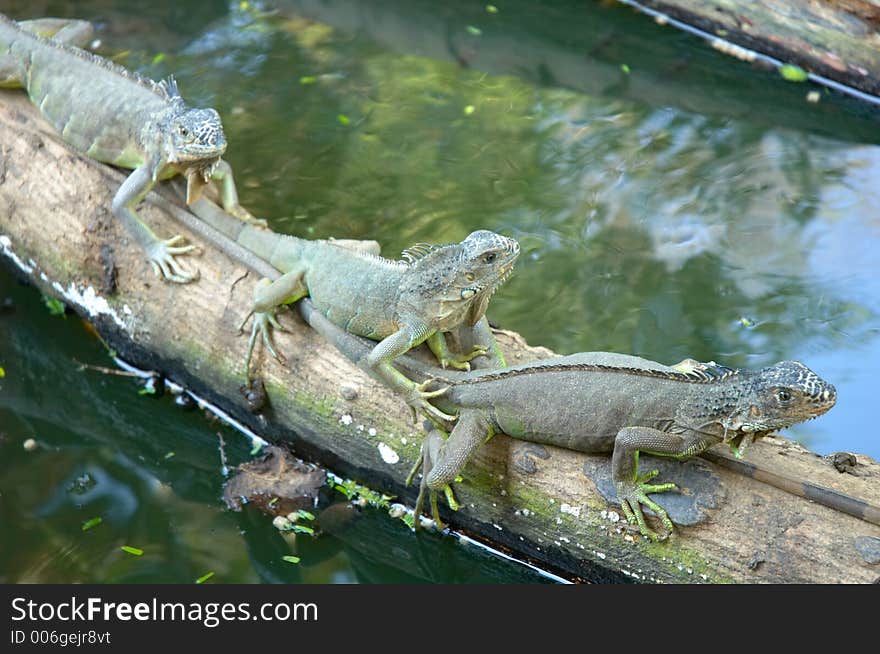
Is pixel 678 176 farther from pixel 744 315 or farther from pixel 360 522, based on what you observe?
pixel 360 522

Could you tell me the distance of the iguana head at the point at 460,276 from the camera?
14.2ft

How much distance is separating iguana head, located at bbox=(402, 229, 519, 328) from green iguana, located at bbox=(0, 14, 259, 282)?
4.58 ft

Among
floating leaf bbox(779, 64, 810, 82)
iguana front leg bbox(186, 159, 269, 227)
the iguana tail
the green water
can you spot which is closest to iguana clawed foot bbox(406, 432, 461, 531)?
the green water

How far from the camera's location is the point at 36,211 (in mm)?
5715

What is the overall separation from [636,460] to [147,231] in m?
2.92

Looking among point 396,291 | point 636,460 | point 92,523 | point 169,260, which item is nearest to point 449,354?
point 396,291

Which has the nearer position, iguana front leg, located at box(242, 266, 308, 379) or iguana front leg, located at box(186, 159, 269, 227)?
iguana front leg, located at box(242, 266, 308, 379)

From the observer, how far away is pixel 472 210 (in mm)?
7000

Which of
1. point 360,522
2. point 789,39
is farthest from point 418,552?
point 789,39

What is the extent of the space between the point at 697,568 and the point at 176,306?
298 centimetres

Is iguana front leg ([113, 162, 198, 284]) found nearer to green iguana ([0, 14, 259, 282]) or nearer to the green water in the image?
green iguana ([0, 14, 259, 282])

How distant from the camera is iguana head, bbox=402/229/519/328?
4.32 metres

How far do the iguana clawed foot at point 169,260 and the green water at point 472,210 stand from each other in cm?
83

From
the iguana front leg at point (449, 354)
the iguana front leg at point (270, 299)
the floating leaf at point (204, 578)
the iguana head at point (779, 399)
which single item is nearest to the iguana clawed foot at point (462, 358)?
the iguana front leg at point (449, 354)
